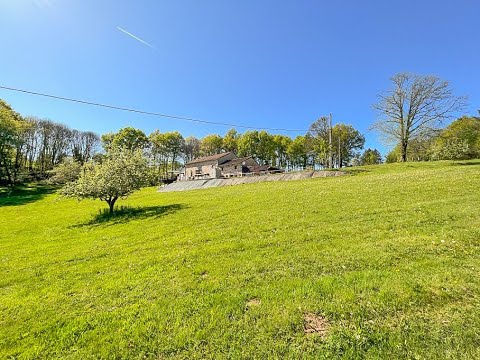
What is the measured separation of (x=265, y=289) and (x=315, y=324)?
54.2 inches

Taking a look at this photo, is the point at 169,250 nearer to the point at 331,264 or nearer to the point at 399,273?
the point at 331,264

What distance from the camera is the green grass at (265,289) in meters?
3.88

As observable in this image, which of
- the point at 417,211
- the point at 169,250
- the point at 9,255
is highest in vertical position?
the point at 417,211

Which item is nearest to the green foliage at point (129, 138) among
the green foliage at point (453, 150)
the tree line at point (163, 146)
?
the tree line at point (163, 146)

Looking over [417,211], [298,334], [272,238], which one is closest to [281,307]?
[298,334]

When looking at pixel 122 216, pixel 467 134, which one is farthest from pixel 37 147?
pixel 467 134

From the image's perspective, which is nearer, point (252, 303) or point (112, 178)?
point (252, 303)

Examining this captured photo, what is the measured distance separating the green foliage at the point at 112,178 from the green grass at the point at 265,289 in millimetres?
6450

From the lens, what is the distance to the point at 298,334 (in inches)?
158

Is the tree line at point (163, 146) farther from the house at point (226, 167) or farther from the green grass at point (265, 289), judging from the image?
the green grass at point (265, 289)

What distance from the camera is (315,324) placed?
166 inches

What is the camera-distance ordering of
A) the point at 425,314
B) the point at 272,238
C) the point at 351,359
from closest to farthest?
the point at 351,359 → the point at 425,314 → the point at 272,238

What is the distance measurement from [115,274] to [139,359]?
382 cm

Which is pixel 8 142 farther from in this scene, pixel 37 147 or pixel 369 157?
pixel 369 157
